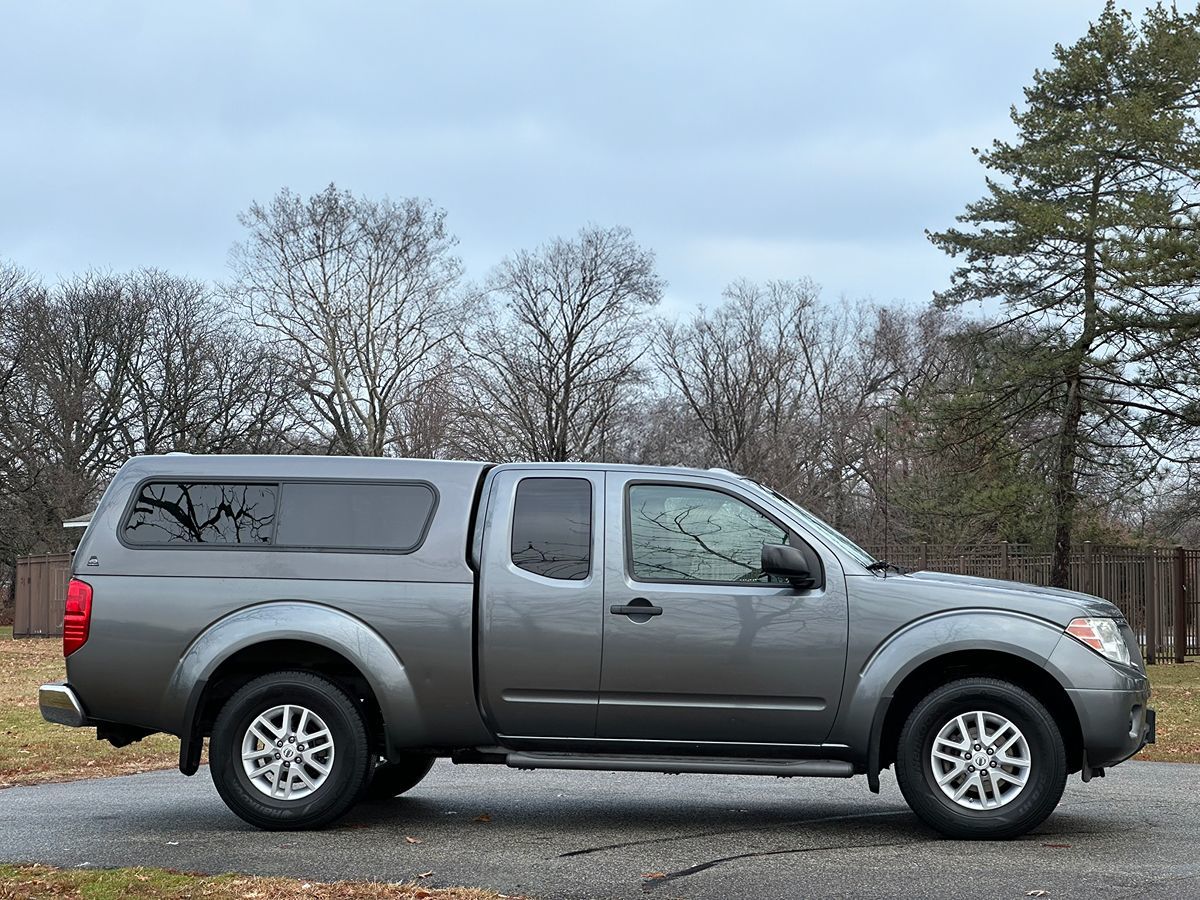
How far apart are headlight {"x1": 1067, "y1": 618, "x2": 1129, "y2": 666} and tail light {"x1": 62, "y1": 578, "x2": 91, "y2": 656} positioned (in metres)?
5.34

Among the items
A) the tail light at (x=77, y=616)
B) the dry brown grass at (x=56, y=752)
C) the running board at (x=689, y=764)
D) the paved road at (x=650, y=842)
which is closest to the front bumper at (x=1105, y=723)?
the paved road at (x=650, y=842)

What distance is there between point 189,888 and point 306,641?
192 centimetres

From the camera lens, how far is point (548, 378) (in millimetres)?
53000

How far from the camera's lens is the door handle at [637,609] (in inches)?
304

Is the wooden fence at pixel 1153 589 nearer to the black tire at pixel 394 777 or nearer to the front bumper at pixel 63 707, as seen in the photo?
the black tire at pixel 394 777

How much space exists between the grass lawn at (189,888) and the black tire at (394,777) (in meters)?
2.62

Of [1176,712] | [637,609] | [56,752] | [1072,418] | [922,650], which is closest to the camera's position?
[922,650]

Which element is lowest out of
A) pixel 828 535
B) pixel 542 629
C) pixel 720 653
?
pixel 720 653

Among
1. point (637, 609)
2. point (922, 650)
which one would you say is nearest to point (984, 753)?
point (922, 650)

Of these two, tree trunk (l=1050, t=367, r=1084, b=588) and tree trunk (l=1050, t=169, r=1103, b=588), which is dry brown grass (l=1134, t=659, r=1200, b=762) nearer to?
tree trunk (l=1050, t=367, r=1084, b=588)

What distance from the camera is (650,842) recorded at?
24.6 feet

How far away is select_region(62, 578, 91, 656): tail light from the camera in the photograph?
26.2ft

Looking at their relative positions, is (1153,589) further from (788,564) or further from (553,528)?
(553,528)

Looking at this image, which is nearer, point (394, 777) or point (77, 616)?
point (77, 616)
